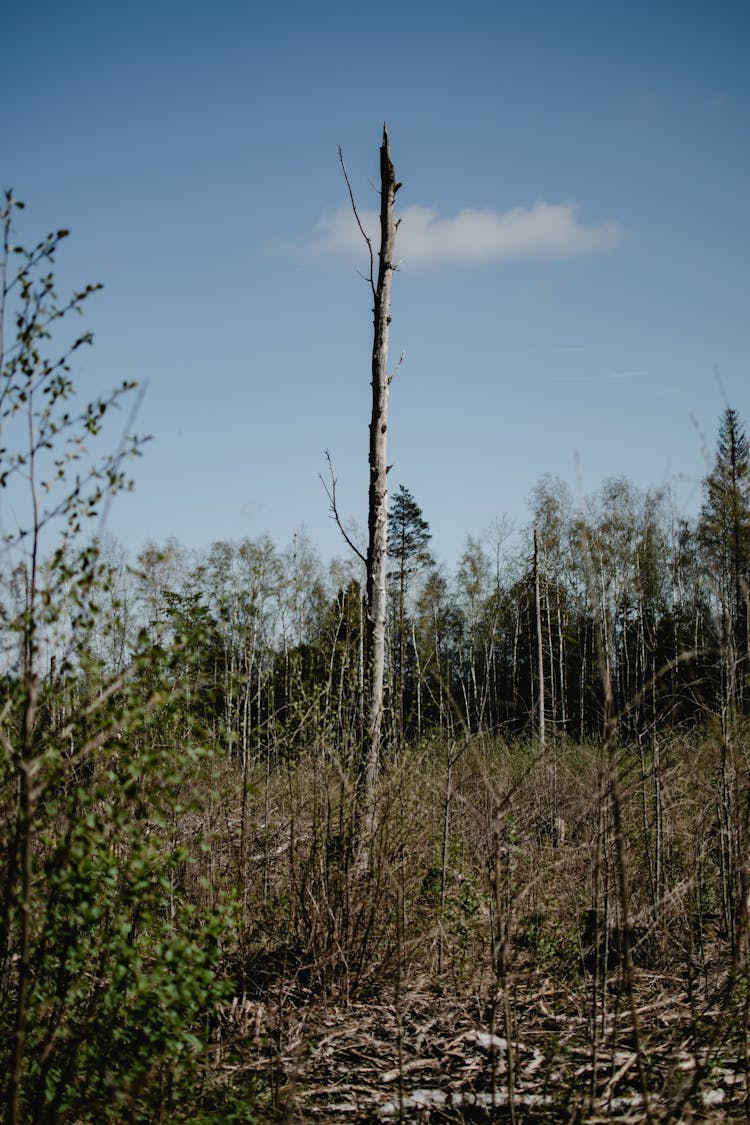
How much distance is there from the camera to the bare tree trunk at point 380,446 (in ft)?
18.0

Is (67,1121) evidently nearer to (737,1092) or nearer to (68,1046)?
(68,1046)

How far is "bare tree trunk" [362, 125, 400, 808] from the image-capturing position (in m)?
5.50

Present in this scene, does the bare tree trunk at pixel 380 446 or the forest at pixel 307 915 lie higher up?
the bare tree trunk at pixel 380 446

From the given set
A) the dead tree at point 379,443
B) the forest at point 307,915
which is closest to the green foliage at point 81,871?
the forest at point 307,915

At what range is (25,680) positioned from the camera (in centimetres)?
232

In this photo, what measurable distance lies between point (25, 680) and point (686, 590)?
2419 cm

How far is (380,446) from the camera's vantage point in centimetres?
575

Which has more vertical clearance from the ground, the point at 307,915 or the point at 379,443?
the point at 379,443

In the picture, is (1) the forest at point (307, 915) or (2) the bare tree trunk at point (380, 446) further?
(2) the bare tree trunk at point (380, 446)

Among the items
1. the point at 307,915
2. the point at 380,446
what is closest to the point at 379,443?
the point at 380,446

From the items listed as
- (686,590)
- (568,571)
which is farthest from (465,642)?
(686,590)

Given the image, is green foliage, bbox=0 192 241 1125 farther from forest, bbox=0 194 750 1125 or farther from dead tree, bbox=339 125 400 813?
dead tree, bbox=339 125 400 813

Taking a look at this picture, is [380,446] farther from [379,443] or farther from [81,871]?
[81,871]

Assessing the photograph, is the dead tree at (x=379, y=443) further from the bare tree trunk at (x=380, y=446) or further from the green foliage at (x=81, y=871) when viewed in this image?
the green foliage at (x=81, y=871)
